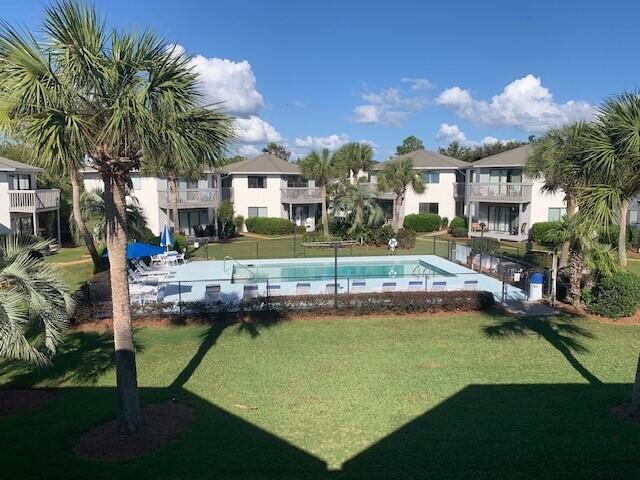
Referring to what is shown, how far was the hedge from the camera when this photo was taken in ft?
140

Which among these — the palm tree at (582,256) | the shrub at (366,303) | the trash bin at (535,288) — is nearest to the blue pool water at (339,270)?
the trash bin at (535,288)

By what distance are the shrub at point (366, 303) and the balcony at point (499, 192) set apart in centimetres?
2262

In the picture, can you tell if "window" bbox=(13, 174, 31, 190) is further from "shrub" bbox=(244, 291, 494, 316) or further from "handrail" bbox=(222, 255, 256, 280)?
"shrub" bbox=(244, 291, 494, 316)

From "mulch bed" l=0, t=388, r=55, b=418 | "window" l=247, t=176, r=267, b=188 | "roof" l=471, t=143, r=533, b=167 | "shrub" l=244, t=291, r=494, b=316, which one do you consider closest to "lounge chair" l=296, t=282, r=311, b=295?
"shrub" l=244, t=291, r=494, b=316

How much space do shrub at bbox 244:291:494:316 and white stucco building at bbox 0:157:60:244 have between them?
1949cm

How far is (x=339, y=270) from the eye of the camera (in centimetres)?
2750

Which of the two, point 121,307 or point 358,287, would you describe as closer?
point 121,307

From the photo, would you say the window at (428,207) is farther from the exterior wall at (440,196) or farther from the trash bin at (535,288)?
the trash bin at (535,288)

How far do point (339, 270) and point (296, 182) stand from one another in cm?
2060

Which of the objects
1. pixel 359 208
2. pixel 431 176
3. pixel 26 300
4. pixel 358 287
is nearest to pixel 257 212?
pixel 359 208

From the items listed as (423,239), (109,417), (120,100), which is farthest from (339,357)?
(423,239)

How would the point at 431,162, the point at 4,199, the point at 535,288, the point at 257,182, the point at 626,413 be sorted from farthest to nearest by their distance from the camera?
the point at 431,162 < the point at 257,182 < the point at 4,199 < the point at 535,288 < the point at 626,413

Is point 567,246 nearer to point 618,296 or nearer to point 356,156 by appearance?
point 618,296

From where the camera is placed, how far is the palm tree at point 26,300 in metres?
8.37
